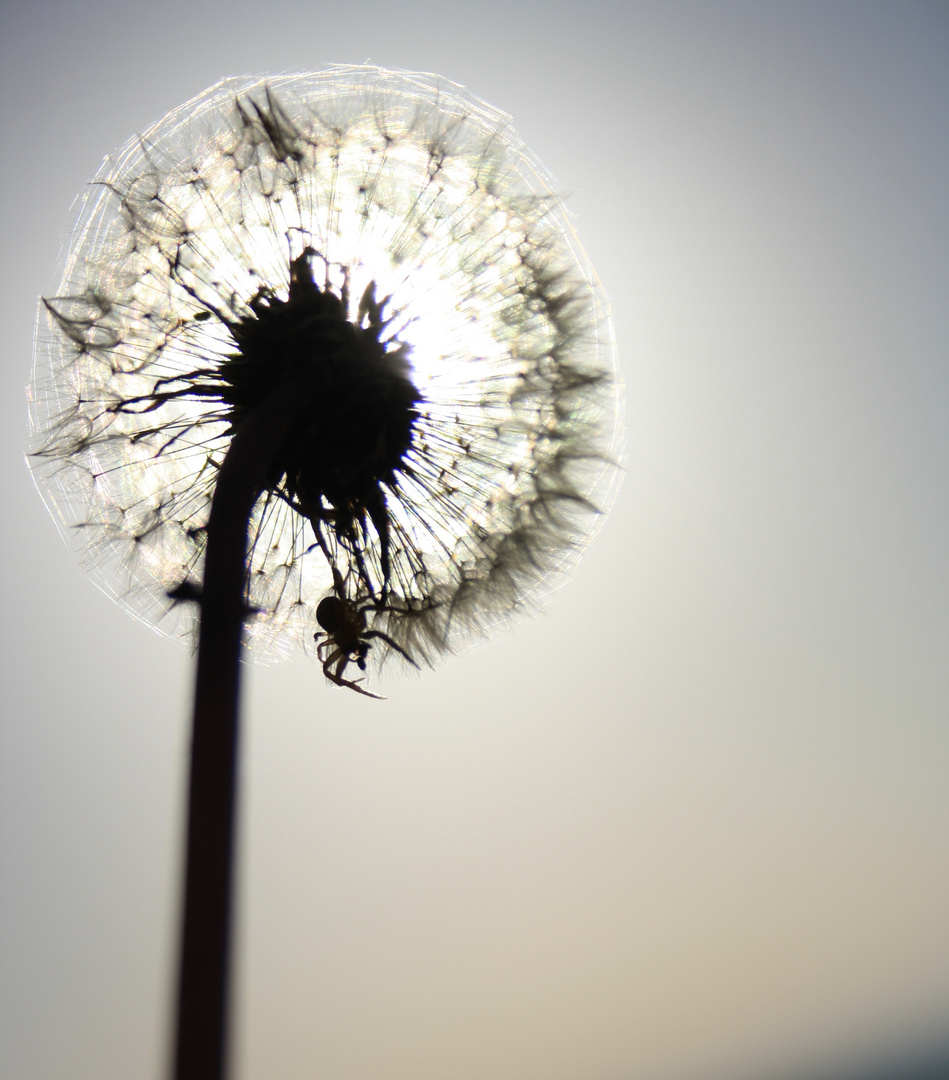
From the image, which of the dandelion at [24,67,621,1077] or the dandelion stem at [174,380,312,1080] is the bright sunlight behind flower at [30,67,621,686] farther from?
the dandelion stem at [174,380,312,1080]

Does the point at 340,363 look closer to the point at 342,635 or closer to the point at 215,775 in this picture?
the point at 342,635

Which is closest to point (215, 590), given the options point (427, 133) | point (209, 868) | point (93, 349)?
point (209, 868)

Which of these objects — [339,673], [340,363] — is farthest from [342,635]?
[340,363]

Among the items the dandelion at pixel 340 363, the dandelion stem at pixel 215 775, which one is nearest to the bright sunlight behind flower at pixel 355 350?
the dandelion at pixel 340 363

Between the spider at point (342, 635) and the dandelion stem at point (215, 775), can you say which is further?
the spider at point (342, 635)

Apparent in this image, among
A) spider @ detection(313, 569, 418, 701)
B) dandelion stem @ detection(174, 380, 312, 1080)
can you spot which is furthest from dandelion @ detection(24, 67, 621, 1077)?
dandelion stem @ detection(174, 380, 312, 1080)

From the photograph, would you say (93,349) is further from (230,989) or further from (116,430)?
(230,989)

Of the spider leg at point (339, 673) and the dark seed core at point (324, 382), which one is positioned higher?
the dark seed core at point (324, 382)

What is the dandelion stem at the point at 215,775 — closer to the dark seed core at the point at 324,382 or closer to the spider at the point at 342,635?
the dark seed core at the point at 324,382
